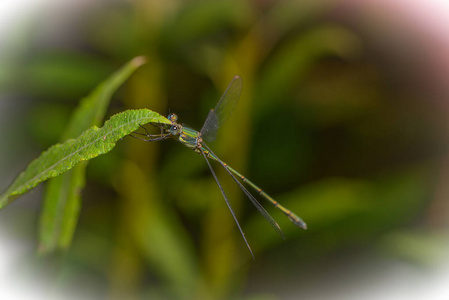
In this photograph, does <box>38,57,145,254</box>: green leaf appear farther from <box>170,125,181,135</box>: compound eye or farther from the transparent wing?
the transparent wing

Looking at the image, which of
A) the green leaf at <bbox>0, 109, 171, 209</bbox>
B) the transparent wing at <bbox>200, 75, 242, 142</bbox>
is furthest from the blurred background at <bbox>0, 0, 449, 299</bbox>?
the green leaf at <bbox>0, 109, 171, 209</bbox>

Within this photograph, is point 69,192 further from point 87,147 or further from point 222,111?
point 222,111

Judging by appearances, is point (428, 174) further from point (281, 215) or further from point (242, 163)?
point (242, 163)

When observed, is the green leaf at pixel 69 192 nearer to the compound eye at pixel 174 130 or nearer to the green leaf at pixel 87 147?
the green leaf at pixel 87 147

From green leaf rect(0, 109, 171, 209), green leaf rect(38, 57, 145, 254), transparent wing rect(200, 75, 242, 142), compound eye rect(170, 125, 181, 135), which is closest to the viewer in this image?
green leaf rect(0, 109, 171, 209)

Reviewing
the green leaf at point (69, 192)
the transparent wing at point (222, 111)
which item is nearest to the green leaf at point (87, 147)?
the green leaf at point (69, 192)

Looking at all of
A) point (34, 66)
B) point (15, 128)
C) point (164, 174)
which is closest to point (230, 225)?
point (164, 174)
